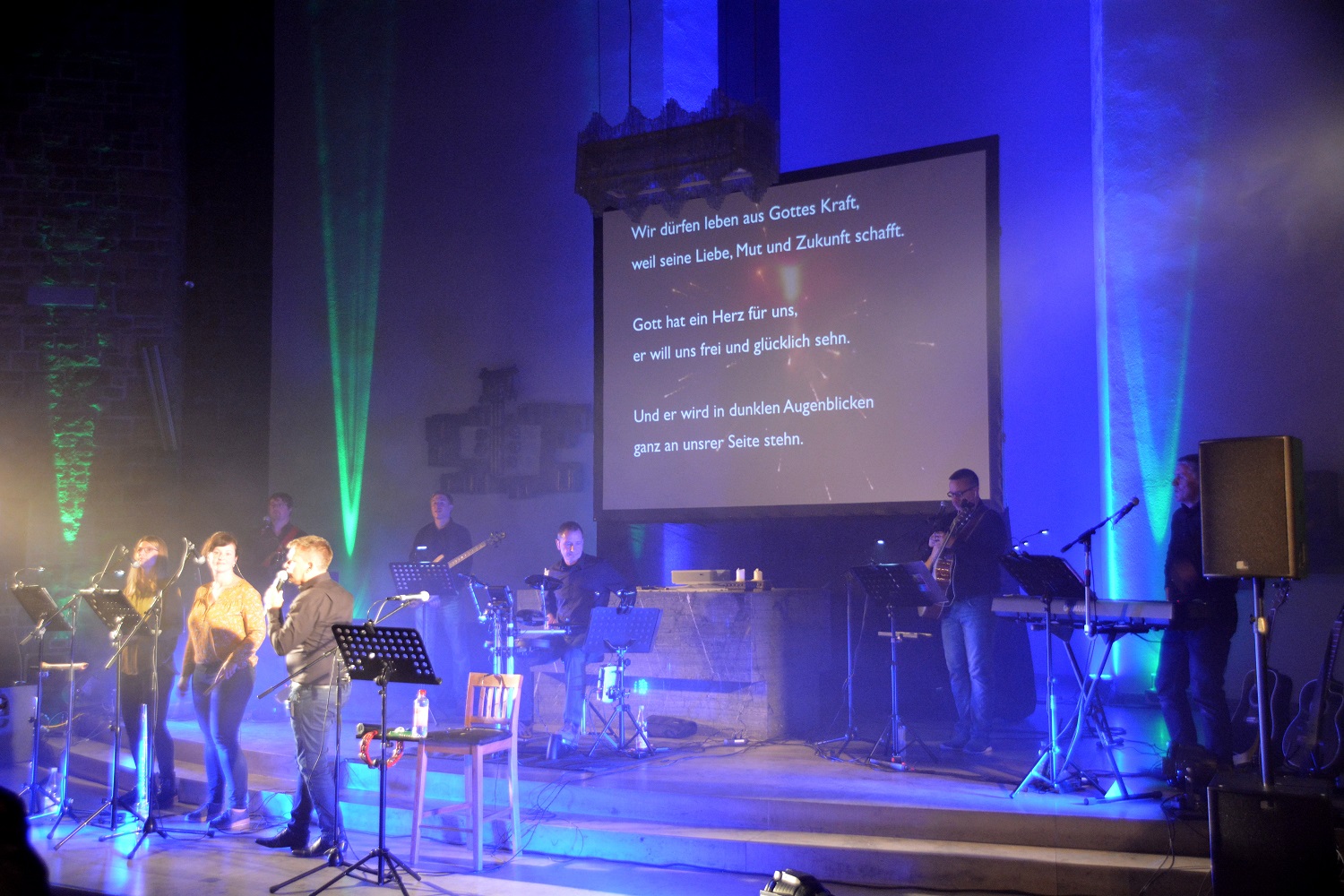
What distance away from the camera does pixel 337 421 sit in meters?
10.1

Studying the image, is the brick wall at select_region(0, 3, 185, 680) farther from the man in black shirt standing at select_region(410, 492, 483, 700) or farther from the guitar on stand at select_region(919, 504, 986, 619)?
the guitar on stand at select_region(919, 504, 986, 619)

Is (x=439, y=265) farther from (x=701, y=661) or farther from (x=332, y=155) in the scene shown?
(x=701, y=661)

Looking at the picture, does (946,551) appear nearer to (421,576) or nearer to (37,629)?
(421,576)

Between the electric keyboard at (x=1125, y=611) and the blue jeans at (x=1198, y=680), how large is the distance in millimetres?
265

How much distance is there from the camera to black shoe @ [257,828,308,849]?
543 cm

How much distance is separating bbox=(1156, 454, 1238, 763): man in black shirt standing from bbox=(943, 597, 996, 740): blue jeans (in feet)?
3.29

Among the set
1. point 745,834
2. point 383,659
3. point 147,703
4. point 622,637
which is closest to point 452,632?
point 622,637

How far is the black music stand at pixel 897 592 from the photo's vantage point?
18.7ft

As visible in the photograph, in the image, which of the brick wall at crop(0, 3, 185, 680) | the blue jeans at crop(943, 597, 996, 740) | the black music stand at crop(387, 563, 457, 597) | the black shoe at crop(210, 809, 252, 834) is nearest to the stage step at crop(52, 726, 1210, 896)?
the black shoe at crop(210, 809, 252, 834)

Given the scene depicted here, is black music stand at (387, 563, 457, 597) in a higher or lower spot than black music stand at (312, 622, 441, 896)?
higher

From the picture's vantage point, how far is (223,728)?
5.78 meters

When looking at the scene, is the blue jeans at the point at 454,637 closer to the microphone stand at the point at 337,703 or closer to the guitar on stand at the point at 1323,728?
the microphone stand at the point at 337,703

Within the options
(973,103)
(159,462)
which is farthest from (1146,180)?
(159,462)

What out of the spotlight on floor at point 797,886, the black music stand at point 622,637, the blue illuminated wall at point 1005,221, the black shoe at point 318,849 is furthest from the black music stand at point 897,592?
the black shoe at point 318,849
